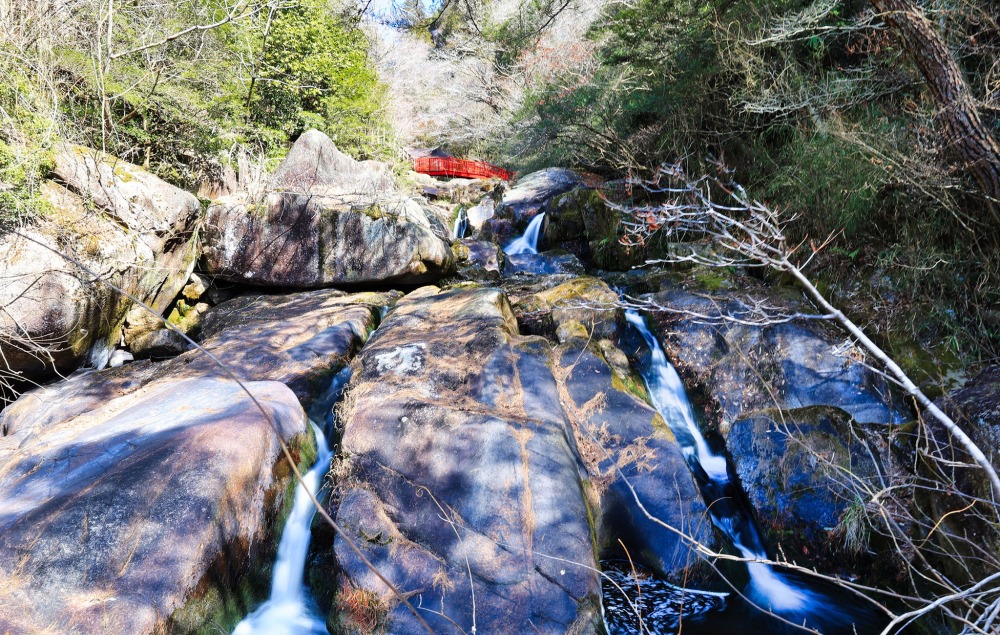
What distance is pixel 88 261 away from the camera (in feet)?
19.9

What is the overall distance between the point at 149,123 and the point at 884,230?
10419 millimetres

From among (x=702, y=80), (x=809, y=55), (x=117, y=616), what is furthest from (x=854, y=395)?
(x=117, y=616)

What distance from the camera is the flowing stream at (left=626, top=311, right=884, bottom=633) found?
150 inches

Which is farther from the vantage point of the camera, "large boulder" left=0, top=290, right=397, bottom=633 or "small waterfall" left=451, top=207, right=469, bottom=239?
"small waterfall" left=451, top=207, right=469, bottom=239

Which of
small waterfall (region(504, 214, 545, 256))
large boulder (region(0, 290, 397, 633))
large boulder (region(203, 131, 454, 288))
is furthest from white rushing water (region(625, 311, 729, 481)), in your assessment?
small waterfall (region(504, 214, 545, 256))

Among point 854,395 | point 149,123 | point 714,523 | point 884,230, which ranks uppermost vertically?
point 149,123

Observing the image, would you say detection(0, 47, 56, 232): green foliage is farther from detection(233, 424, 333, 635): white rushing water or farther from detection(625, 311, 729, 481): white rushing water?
detection(625, 311, 729, 481): white rushing water

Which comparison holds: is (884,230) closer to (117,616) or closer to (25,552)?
(117,616)

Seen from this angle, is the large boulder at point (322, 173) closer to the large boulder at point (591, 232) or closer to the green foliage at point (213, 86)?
the green foliage at point (213, 86)

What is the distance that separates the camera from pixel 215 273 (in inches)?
319

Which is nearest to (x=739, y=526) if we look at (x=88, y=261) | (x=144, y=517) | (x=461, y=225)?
(x=144, y=517)

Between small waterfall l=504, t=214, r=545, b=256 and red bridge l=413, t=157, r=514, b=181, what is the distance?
7.66 metres

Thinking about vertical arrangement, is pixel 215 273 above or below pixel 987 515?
above

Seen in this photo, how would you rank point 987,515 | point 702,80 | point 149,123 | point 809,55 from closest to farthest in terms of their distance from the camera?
point 987,515 → point 809,55 → point 702,80 → point 149,123
